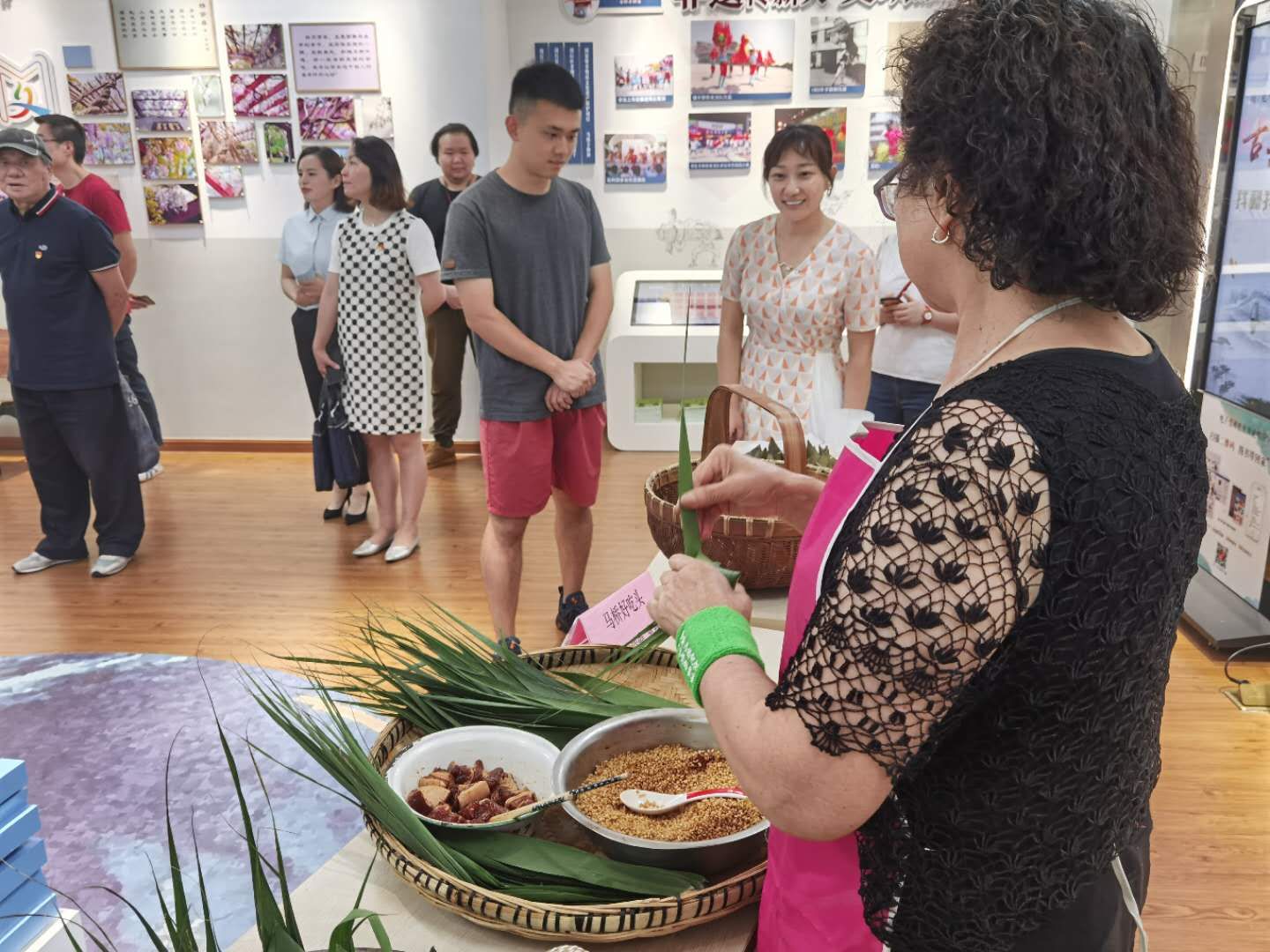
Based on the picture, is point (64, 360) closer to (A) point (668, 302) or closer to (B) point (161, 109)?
(B) point (161, 109)

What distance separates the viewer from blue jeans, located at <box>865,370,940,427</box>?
3.34 meters

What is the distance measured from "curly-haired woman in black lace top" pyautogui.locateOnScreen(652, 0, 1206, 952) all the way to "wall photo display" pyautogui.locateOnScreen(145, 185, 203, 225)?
19.8 ft

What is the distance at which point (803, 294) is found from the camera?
2.98 m

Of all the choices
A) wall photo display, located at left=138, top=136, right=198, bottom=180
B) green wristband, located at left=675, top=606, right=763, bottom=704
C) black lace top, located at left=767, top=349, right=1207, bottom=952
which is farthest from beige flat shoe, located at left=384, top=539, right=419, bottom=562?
black lace top, located at left=767, top=349, right=1207, bottom=952

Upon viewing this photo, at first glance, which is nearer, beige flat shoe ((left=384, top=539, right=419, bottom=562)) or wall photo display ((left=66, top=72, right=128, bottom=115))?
beige flat shoe ((left=384, top=539, right=419, bottom=562))

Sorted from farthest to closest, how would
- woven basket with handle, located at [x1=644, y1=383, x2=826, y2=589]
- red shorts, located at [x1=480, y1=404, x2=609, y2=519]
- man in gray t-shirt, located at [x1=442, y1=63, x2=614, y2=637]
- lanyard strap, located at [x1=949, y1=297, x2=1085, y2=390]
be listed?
1. red shorts, located at [x1=480, y1=404, x2=609, y2=519]
2. man in gray t-shirt, located at [x1=442, y1=63, x2=614, y2=637]
3. woven basket with handle, located at [x1=644, y1=383, x2=826, y2=589]
4. lanyard strap, located at [x1=949, y1=297, x2=1085, y2=390]

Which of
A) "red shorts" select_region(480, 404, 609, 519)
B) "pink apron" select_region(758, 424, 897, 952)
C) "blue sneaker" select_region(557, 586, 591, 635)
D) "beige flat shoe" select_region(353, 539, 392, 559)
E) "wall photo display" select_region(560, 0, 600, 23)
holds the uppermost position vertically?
"wall photo display" select_region(560, 0, 600, 23)

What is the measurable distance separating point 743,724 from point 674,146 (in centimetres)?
556

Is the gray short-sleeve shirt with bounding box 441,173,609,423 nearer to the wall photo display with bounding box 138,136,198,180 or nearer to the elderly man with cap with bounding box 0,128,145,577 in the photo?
the elderly man with cap with bounding box 0,128,145,577

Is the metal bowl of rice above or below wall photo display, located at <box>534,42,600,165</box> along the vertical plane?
below

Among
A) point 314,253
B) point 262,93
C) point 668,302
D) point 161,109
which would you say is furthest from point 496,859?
point 161,109

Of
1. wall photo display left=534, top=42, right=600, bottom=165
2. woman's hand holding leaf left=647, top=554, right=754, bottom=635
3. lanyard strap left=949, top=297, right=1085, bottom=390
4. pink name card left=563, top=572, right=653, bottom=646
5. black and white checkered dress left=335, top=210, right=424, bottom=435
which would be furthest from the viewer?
wall photo display left=534, top=42, right=600, bottom=165

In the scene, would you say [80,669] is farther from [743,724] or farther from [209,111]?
[209,111]

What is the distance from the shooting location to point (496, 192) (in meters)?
2.94
